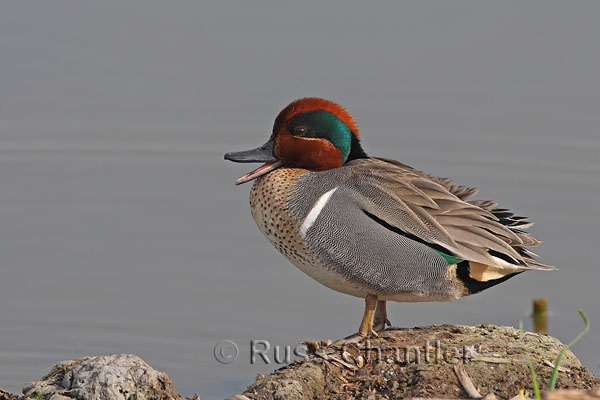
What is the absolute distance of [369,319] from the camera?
16.9ft

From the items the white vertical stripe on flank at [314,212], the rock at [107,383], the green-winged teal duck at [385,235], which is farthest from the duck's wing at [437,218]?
the rock at [107,383]

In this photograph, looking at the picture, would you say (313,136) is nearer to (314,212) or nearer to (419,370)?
(314,212)

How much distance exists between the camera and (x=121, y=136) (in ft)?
30.8

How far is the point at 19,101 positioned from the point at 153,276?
3163 millimetres

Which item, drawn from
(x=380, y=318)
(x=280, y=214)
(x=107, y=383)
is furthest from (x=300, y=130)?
(x=107, y=383)

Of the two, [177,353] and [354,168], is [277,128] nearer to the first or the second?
[354,168]

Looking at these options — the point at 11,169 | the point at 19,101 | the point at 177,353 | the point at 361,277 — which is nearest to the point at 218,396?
the point at 177,353

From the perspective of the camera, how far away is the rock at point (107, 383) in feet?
13.9

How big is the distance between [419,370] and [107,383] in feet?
4.57

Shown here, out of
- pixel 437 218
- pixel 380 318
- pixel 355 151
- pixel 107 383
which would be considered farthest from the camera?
pixel 355 151

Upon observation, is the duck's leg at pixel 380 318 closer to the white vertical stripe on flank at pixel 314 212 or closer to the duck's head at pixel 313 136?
the white vertical stripe on flank at pixel 314 212

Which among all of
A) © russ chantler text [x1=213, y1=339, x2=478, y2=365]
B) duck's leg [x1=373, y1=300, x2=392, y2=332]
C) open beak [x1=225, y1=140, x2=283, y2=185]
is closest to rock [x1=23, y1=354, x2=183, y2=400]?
© russ chantler text [x1=213, y1=339, x2=478, y2=365]

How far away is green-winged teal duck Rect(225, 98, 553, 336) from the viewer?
508cm

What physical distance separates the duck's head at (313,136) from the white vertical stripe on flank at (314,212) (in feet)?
1.39
